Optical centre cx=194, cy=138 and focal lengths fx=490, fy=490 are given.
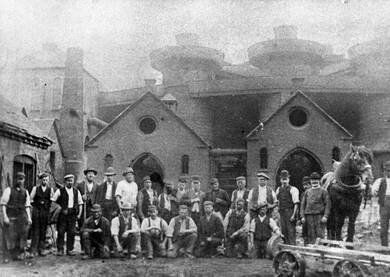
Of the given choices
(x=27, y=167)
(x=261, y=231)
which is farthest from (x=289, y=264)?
(x=27, y=167)

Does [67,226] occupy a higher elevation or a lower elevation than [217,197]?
lower

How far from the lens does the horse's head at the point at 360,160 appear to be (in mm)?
8836

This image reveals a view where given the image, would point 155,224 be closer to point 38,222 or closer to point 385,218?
point 38,222

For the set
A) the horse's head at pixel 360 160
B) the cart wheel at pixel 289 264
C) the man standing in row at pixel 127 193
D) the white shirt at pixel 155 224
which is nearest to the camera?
the cart wheel at pixel 289 264

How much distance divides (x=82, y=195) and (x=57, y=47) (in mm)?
36409

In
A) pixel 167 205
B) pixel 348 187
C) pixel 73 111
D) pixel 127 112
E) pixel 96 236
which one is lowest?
pixel 96 236

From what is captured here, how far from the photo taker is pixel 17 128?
12.0 meters

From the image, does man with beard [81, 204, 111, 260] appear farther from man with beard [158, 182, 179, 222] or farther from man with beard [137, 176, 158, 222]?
man with beard [158, 182, 179, 222]

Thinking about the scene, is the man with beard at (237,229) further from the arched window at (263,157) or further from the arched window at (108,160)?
the arched window at (108,160)

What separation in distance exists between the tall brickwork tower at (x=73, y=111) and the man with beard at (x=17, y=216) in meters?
22.5

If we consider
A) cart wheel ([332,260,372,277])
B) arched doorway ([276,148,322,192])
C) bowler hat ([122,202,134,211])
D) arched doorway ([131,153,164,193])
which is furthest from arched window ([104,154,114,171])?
cart wheel ([332,260,372,277])

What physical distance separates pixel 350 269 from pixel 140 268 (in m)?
4.16

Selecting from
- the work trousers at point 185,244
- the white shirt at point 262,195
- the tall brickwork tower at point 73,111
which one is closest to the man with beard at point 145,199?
the work trousers at point 185,244

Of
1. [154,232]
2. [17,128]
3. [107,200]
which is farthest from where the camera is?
[107,200]
